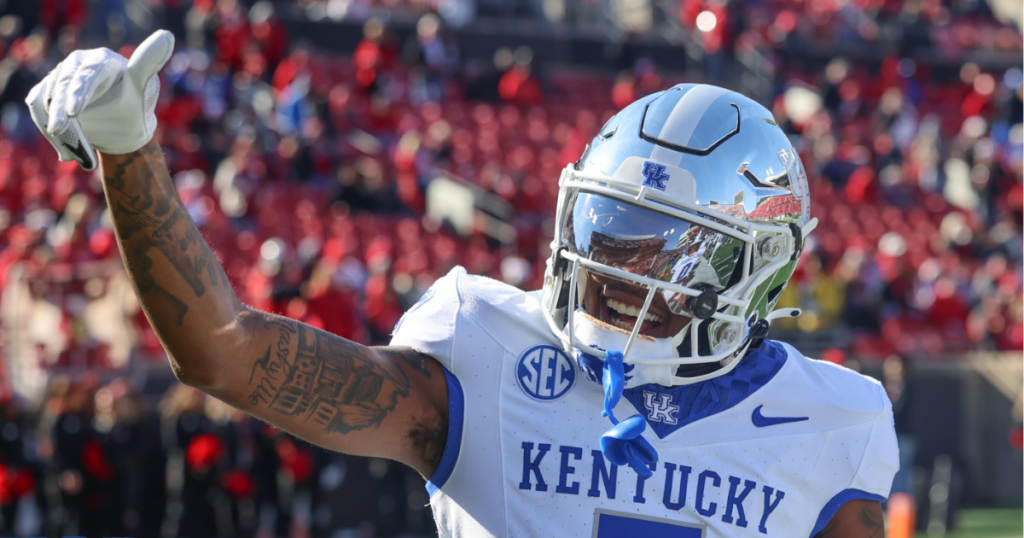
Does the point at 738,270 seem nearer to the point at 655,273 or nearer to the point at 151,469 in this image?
the point at 655,273

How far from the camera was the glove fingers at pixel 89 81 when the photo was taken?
126 cm

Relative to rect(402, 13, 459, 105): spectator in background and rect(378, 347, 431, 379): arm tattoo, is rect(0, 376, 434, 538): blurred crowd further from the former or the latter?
rect(402, 13, 459, 105): spectator in background

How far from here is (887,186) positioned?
493 inches

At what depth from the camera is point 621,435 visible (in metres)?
1.70

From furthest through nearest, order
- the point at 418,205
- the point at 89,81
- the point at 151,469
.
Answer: the point at 418,205
the point at 151,469
the point at 89,81

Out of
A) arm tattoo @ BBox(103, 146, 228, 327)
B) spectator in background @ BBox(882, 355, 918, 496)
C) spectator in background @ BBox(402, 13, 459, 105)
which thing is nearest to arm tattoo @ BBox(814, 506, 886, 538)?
arm tattoo @ BBox(103, 146, 228, 327)

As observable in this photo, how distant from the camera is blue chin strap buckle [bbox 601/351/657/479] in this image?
1.71 metres

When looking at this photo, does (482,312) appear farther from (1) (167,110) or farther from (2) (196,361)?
(1) (167,110)

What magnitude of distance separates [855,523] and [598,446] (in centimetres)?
50

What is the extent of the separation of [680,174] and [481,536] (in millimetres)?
698

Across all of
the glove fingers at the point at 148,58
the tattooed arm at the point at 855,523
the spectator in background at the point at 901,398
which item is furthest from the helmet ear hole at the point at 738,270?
the spectator in background at the point at 901,398

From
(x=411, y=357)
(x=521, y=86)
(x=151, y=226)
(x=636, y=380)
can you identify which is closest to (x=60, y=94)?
(x=151, y=226)

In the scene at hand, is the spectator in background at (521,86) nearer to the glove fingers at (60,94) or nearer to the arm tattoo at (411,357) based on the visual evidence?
the arm tattoo at (411,357)

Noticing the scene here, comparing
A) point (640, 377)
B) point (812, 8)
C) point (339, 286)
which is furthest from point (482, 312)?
point (812, 8)
